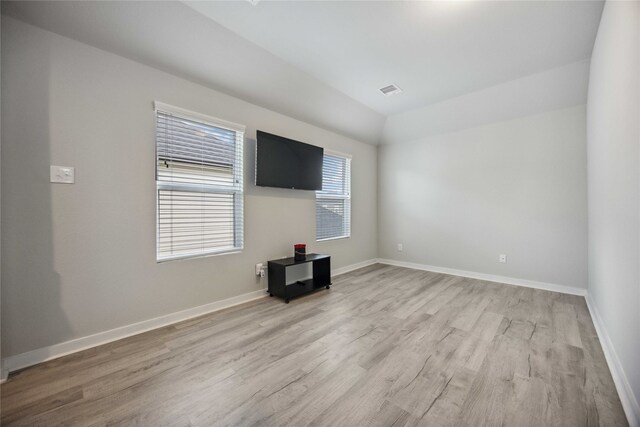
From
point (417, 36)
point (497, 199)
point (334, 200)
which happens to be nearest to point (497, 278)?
point (497, 199)

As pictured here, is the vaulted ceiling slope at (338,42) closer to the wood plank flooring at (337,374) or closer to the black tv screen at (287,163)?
the black tv screen at (287,163)

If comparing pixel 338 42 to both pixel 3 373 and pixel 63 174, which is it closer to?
pixel 63 174

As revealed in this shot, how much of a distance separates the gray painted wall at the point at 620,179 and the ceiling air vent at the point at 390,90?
6.07ft

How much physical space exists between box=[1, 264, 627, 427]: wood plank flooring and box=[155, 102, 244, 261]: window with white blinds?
83cm

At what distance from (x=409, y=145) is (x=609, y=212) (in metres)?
3.16

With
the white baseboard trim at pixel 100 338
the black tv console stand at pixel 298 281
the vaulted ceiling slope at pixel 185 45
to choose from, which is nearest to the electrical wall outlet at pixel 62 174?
the vaulted ceiling slope at pixel 185 45

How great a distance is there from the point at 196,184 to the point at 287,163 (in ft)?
3.79

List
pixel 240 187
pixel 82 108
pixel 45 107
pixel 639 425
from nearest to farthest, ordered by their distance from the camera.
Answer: pixel 639 425
pixel 45 107
pixel 82 108
pixel 240 187

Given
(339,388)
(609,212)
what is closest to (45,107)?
(339,388)

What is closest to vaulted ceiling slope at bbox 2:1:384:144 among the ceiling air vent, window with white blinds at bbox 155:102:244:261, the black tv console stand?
window with white blinds at bbox 155:102:244:261

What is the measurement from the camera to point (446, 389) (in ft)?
4.92

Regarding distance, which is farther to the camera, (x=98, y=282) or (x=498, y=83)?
(x=498, y=83)

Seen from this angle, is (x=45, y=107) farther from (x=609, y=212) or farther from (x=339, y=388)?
(x=609, y=212)

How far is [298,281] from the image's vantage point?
11.6 feet
